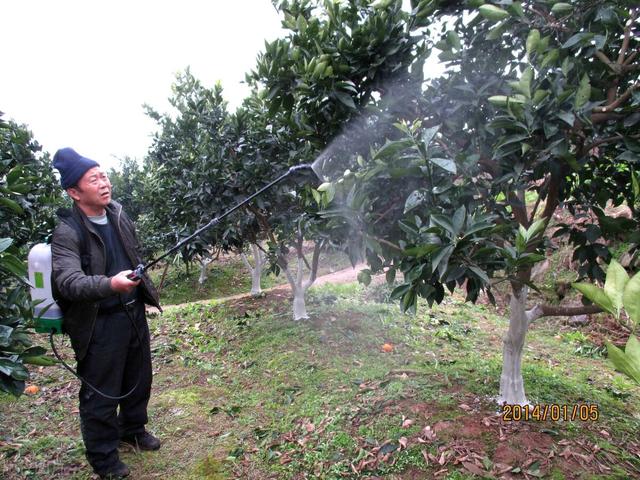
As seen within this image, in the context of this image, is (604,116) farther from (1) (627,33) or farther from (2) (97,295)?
(2) (97,295)

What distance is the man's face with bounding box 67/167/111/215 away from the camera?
2.49 meters

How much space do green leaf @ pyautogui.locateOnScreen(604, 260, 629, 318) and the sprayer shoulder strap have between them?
2.56 metres

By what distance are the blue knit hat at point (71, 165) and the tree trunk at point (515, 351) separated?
267cm

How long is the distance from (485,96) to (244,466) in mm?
2586

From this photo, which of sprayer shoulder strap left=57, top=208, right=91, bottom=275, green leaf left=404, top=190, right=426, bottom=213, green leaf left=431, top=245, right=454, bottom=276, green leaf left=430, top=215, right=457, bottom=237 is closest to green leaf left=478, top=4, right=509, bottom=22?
green leaf left=404, top=190, right=426, bottom=213

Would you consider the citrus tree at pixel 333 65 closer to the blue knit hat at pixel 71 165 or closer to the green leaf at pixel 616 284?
the blue knit hat at pixel 71 165

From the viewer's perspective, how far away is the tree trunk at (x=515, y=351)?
265 cm

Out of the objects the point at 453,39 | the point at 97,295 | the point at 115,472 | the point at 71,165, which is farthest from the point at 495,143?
the point at 115,472

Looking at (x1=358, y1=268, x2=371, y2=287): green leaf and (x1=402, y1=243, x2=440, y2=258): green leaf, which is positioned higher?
(x1=402, y1=243, x2=440, y2=258): green leaf

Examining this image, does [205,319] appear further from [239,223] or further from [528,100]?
[528,100]

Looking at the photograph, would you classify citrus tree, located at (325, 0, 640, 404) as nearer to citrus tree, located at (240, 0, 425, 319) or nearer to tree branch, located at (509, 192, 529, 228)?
tree branch, located at (509, 192, 529, 228)

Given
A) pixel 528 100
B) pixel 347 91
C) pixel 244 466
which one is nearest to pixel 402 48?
pixel 347 91

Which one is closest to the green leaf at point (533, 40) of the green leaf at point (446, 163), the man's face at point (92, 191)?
the green leaf at point (446, 163)


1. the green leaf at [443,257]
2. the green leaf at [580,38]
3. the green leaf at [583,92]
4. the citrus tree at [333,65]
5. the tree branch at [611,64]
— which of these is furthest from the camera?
the citrus tree at [333,65]
